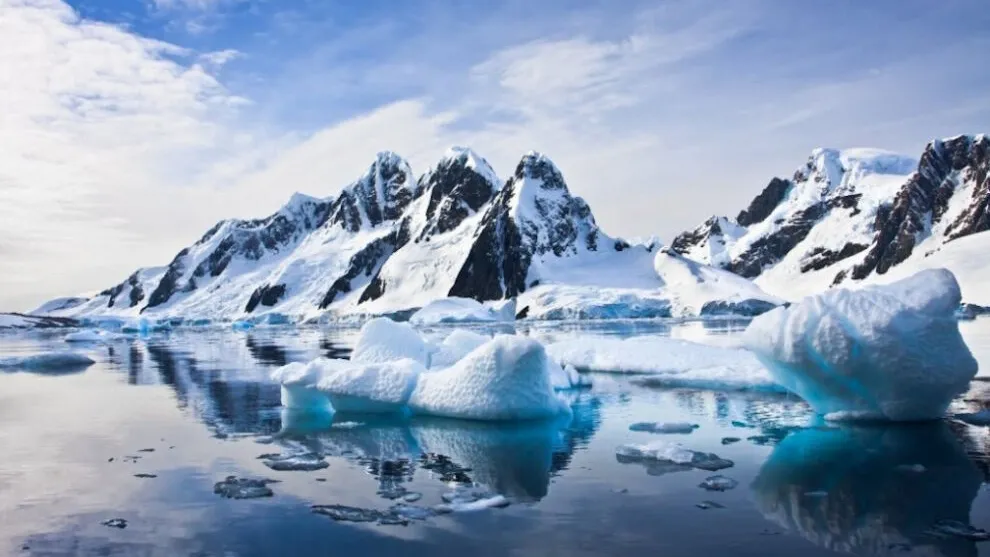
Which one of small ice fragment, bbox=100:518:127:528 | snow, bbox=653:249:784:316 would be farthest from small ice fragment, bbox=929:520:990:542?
snow, bbox=653:249:784:316

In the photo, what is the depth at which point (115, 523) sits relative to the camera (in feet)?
33.6

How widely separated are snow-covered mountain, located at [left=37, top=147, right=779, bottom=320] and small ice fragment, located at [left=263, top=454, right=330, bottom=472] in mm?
92652

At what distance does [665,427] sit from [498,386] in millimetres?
3598

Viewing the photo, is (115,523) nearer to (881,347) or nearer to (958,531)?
(958,531)

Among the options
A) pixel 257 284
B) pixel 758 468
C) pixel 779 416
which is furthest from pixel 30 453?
pixel 257 284

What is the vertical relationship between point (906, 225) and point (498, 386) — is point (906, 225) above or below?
above

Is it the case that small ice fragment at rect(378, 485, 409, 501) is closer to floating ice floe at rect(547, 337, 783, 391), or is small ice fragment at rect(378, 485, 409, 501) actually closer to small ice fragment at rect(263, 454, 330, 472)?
small ice fragment at rect(263, 454, 330, 472)

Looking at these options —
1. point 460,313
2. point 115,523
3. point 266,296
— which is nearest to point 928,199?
point 460,313

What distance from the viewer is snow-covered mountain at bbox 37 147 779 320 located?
371 ft

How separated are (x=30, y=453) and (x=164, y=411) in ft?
18.0

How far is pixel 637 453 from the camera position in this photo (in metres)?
13.8

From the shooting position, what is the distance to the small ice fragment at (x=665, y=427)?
52.9 ft

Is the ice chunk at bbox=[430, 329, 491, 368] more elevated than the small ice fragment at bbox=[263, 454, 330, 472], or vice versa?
the ice chunk at bbox=[430, 329, 491, 368]

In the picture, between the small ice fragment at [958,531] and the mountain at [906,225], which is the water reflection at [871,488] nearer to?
the small ice fragment at [958,531]
